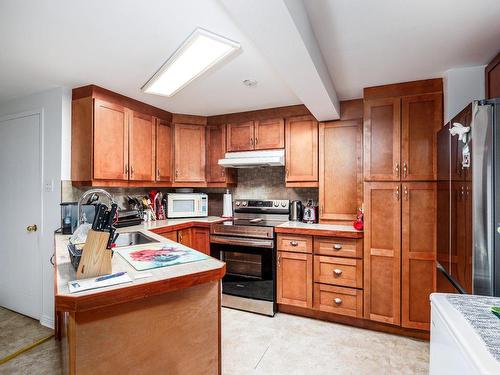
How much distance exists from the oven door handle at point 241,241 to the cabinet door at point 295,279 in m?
0.16

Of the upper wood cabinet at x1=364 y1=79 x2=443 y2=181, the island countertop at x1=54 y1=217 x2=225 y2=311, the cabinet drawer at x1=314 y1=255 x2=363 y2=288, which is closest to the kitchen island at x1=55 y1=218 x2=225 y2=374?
the island countertop at x1=54 y1=217 x2=225 y2=311

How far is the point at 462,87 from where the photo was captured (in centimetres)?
215

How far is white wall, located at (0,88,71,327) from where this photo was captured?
2.56m

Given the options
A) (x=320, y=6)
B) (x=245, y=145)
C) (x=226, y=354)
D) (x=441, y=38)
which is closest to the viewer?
(x=320, y=6)

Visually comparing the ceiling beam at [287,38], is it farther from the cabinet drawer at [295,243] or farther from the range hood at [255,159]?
the cabinet drawer at [295,243]

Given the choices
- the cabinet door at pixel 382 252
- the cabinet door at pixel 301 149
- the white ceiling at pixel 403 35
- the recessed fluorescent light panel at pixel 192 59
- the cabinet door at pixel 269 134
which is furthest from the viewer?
the cabinet door at pixel 269 134

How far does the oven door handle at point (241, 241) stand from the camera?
286 centimetres

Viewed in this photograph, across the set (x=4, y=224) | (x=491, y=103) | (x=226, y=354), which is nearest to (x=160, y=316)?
(x=226, y=354)

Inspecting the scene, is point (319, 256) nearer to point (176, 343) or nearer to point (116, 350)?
point (176, 343)

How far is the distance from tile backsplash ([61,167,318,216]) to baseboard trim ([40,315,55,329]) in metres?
1.26

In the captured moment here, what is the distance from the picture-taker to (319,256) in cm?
271

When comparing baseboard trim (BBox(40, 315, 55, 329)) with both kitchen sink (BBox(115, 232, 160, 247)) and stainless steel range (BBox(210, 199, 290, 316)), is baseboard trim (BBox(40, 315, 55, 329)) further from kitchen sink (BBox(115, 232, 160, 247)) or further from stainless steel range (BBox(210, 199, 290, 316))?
stainless steel range (BBox(210, 199, 290, 316))

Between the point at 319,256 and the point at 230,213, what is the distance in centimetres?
134

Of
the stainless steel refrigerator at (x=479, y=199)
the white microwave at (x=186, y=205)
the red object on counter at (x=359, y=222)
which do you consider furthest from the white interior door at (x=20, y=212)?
the stainless steel refrigerator at (x=479, y=199)
